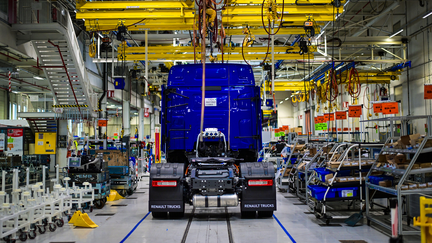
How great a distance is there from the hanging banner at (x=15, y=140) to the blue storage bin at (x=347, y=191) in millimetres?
13680

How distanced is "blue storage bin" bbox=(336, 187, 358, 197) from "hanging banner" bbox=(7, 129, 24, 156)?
13.7 m

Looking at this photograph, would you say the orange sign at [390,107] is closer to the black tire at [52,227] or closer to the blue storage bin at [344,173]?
the blue storage bin at [344,173]

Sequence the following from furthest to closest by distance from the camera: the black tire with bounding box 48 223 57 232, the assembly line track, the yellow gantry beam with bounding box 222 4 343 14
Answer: the yellow gantry beam with bounding box 222 4 343 14 → the black tire with bounding box 48 223 57 232 → the assembly line track

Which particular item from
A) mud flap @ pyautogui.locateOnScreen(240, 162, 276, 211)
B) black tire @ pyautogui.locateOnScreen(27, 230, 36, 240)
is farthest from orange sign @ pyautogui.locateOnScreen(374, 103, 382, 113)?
black tire @ pyautogui.locateOnScreen(27, 230, 36, 240)

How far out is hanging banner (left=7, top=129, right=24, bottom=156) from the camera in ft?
49.3

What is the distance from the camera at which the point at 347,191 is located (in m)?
6.56

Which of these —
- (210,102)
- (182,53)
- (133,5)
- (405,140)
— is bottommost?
(405,140)

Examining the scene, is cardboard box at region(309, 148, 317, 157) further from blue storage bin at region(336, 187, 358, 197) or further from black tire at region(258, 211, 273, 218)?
black tire at region(258, 211, 273, 218)

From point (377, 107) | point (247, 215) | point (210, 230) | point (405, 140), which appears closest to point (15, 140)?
point (247, 215)

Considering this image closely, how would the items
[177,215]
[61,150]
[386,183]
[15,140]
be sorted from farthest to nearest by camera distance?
[61,150]
[15,140]
[177,215]
[386,183]

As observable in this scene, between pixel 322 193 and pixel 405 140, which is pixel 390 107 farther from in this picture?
pixel 322 193

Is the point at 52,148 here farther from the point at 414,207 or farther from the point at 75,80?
the point at 414,207

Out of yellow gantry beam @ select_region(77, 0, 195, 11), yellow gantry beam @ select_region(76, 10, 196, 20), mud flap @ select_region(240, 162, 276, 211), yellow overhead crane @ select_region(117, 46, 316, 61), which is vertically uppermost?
yellow gantry beam @ select_region(77, 0, 195, 11)

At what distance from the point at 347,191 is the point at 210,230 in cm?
268
